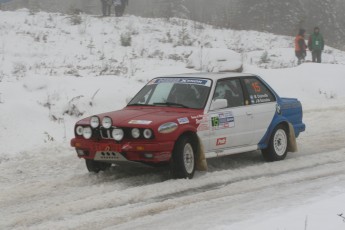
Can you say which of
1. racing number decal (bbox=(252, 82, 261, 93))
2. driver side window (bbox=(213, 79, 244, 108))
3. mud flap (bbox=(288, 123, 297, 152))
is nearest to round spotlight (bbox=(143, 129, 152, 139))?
driver side window (bbox=(213, 79, 244, 108))

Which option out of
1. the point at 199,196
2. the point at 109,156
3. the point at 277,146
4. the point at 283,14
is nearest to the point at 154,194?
the point at 199,196

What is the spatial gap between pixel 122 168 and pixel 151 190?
1.56 m

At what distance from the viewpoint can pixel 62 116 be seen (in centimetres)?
1230

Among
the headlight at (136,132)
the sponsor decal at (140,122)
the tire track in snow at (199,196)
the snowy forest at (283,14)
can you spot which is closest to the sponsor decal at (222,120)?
→ the tire track in snow at (199,196)

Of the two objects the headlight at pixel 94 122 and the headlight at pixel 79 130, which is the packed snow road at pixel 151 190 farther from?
the headlight at pixel 94 122

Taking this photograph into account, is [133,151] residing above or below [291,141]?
above

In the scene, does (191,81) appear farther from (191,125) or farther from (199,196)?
(199,196)

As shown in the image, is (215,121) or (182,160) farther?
(215,121)

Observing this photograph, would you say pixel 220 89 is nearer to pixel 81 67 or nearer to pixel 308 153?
pixel 308 153

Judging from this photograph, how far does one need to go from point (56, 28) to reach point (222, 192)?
17.0 meters

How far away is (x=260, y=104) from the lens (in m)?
9.52

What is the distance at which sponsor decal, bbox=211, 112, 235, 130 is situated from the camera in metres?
8.56

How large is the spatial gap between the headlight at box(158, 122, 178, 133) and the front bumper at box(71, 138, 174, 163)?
0.52 feet

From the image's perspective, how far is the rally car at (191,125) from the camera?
7785 millimetres
